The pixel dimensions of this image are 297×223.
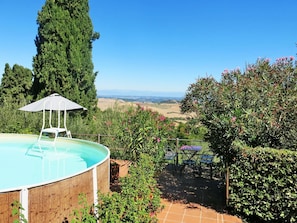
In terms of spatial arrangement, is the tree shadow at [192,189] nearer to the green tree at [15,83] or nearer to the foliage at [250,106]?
the foliage at [250,106]

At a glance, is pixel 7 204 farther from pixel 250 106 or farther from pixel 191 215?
pixel 250 106

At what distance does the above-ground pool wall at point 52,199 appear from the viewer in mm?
3328

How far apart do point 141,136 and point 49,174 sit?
3.50m

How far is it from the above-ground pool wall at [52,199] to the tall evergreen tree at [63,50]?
433 inches

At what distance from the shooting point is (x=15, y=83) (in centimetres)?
1783

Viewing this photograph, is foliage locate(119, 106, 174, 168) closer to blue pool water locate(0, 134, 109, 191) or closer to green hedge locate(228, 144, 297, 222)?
blue pool water locate(0, 134, 109, 191)

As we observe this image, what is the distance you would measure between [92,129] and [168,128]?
662cm

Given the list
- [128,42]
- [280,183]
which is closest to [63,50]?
[280,183]

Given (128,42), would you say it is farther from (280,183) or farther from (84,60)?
(280,183)

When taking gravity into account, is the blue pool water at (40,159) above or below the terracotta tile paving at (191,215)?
above

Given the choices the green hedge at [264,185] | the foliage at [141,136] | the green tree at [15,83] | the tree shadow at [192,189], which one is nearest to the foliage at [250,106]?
the green hedge at [264,185]

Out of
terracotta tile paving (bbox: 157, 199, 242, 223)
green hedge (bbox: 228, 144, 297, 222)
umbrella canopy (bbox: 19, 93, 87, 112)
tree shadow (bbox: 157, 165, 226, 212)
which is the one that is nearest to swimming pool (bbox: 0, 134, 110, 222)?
umbrella canopy (bbox: 19, 93, 87, 112)

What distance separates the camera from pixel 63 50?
1469cm

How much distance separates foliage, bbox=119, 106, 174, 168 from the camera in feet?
22.3
